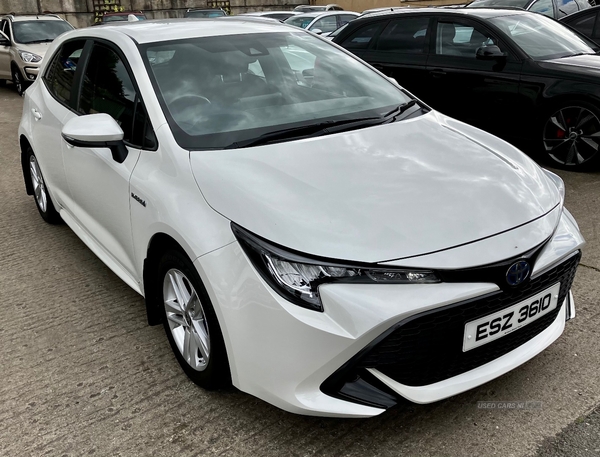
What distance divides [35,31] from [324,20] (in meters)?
6.74

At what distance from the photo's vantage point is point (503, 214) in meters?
2.21

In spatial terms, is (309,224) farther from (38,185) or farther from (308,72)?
(38,185)

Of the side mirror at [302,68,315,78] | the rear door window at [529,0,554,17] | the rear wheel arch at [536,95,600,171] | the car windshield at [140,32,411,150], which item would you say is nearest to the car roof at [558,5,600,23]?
the rear door window at [529,0,554,17]

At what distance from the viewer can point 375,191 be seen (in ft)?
7.46

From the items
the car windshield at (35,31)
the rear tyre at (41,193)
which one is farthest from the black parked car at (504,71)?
the car windshield at (35,31)

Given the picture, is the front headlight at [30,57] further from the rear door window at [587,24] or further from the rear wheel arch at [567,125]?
the rear wheel arch at [567,125]

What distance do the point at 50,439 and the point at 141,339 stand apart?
0.79 meters

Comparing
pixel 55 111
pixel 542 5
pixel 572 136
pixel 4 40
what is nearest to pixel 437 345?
pixel 55 111

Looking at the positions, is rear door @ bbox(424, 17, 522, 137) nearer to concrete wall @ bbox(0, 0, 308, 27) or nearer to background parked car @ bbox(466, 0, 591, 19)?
background parked car @ bbox(466, 0, 591, 19)

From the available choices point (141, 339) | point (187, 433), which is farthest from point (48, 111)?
point (187, 433)

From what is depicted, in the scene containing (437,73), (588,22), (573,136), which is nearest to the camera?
(573,136)

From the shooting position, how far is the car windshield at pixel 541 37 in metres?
5.90

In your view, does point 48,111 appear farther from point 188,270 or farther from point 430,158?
point 430,158

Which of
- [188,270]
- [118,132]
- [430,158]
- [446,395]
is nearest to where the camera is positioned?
[446,395]
